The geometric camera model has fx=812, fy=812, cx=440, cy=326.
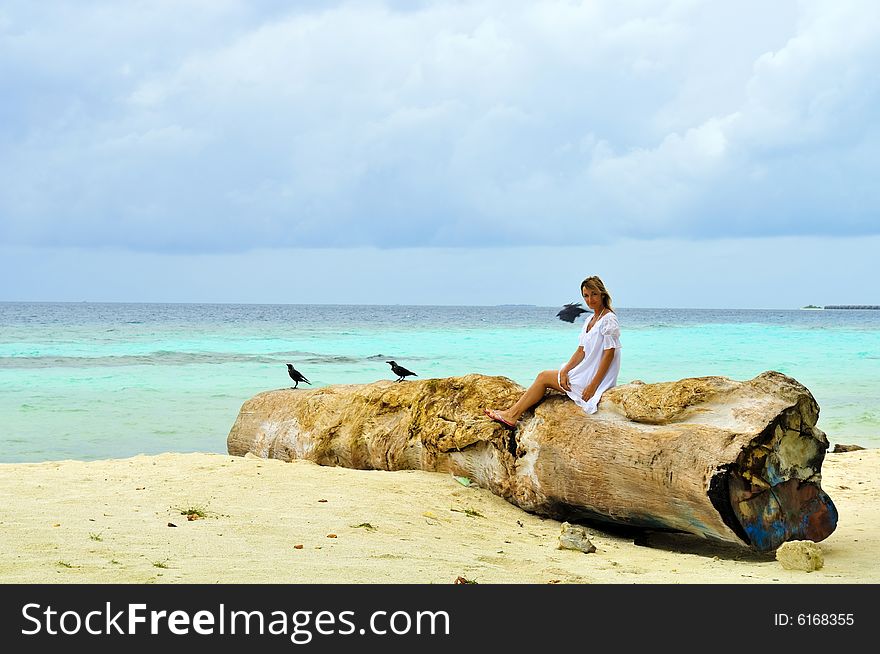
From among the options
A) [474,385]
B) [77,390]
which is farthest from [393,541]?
[77,390]

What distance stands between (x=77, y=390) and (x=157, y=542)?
1710 cm

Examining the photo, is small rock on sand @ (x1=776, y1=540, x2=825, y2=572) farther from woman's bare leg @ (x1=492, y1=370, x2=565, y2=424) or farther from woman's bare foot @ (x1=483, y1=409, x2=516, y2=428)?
woman's bare foot @ (x1=483, y1=409, x2=516, y2=428)

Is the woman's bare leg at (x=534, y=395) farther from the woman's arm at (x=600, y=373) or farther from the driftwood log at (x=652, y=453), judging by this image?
the woman's arm at (x=600, y=373)

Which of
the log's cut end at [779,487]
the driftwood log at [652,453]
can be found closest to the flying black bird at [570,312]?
the driftwood log at [652,453]

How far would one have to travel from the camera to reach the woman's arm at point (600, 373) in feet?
22.0

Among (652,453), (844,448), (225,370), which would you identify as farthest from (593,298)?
(225,370)

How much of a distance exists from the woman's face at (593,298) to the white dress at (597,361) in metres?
0.17

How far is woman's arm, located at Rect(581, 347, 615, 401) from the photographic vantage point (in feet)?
22.0

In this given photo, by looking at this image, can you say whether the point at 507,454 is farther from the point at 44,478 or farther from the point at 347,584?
the point at 44,478

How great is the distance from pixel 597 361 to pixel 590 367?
8cm

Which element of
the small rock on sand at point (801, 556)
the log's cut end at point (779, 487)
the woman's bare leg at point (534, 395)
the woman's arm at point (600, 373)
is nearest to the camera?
the small rock on sand at point (801, 556)

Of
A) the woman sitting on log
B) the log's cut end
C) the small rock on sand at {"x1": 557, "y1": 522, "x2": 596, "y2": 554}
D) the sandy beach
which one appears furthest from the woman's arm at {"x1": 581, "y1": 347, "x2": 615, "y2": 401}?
the log's cut end

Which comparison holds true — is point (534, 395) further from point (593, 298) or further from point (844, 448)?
point (844, 448)

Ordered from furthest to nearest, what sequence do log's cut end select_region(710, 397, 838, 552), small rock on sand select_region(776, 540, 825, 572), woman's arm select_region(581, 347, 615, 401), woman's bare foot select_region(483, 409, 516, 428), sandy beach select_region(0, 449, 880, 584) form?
1. woman's bare foot select_region(483, 409, 516, 428)
2. woman's arm select_region(581, 347, 615, 401)
3. log's cut end select_region(710, 397, 838, 552)
4. small rock on sand select_region(776, 540, 825, 572)
5. sandy beach select_region(0, 449, 880, 584)
